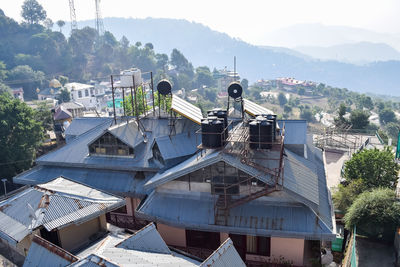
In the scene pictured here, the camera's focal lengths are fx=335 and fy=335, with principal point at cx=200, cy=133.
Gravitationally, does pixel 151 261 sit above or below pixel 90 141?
below

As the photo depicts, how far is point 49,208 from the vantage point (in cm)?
1808

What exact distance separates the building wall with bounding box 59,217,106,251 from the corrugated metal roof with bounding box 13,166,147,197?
199 inches

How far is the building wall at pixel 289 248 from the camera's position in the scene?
778 inches

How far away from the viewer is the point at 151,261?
561 inches

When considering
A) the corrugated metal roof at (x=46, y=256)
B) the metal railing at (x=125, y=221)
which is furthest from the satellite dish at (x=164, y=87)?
the corrugated metal roof at (x=46, y=256)

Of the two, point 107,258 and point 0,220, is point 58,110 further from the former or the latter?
point 107,258

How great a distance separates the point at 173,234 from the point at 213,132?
24.3ft

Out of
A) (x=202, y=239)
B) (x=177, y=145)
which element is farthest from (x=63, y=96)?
(x=202, y=239)

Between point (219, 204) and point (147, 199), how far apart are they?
16.8 feet

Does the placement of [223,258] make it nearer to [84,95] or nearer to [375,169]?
[375,169]

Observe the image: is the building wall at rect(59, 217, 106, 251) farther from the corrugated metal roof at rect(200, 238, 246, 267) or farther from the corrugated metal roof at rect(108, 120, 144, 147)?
the corrugated metal roof at rect(200, 238, 246, 267)

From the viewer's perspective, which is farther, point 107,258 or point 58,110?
point 58,110

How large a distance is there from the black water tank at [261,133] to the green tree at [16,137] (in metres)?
32.7

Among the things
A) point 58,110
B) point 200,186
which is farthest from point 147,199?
point 58,110
